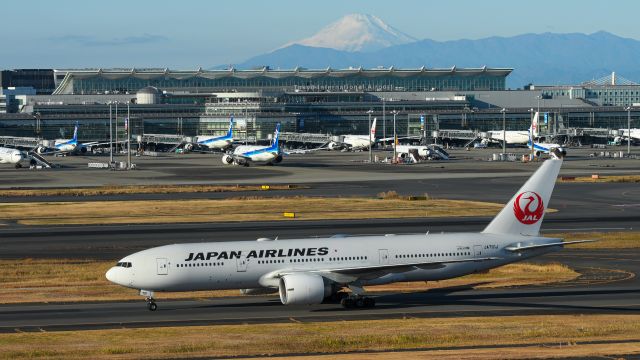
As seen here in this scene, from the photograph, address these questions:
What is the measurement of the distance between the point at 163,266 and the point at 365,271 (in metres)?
9.80

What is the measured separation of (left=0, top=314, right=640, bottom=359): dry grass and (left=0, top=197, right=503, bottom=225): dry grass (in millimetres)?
50883

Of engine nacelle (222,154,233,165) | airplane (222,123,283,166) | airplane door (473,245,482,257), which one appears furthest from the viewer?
engine nacelle (222,154,233,165)

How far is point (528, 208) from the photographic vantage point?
59.2 meters

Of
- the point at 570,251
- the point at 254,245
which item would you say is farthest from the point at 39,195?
the point at 254,245

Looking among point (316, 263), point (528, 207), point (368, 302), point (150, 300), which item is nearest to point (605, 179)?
point (528, 207)

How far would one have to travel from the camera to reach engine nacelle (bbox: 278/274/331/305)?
53469 mm

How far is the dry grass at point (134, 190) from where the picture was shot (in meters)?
133

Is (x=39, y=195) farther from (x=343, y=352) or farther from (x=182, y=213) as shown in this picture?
(x=343, y=352)

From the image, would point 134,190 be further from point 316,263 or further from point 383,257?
point 383,257

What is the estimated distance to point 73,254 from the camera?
7900 cm

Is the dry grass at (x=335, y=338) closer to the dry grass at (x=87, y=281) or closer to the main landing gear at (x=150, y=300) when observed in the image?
the main landing gear at (x=150, y=300)

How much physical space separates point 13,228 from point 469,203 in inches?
1781

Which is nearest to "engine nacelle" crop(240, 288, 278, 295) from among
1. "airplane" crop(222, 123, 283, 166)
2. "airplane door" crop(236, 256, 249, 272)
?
"airplane door" crop(236, 256, 249, 272)

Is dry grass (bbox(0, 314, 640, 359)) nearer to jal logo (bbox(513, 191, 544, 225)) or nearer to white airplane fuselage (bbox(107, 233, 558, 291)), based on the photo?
white airplane fuselage (bbox(107, 233, 558, 291))
